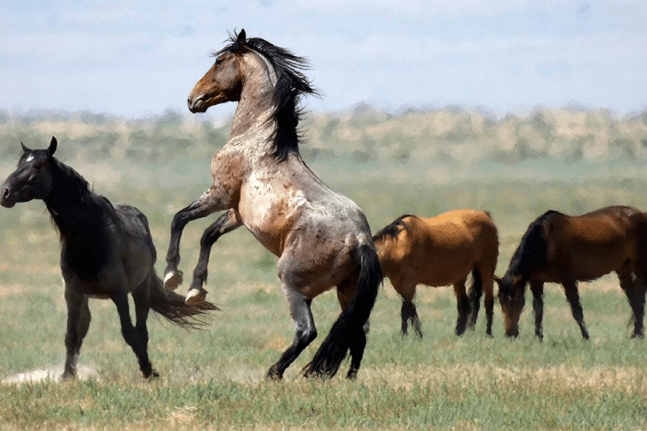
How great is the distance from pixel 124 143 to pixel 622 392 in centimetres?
5555

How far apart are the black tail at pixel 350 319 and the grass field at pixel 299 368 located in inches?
7.6

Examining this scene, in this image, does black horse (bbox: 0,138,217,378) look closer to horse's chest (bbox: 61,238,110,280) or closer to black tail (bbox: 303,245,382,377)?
horse's chest (bbox: 61,238,110,280)

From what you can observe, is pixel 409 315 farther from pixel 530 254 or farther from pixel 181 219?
pixel 181 219

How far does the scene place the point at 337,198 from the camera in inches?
311

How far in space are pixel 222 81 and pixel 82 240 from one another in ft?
6.49

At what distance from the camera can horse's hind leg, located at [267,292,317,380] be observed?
7.62 metres

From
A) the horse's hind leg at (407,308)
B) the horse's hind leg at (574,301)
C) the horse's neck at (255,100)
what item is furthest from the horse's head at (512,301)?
the horse's neck at (255,100)

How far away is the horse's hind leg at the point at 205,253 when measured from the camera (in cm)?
805

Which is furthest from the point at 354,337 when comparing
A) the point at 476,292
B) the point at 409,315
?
the point at 476,292

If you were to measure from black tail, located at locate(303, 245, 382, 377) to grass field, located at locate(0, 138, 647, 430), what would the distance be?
0.19 m

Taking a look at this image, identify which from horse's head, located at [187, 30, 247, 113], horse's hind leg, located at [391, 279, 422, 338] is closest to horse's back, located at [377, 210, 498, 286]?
horse's hind leg, located at [391, 279, 422, 338]

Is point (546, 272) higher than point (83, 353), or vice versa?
point (546, 272)

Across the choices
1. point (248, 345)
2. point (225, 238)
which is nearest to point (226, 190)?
point (248, 345)

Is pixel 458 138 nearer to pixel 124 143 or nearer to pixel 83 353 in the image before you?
pixel 124 143
